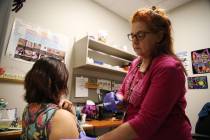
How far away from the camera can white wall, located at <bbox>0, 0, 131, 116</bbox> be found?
1785 mm

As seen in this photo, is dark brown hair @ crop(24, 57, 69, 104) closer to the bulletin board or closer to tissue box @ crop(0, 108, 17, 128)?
tissue box @ crop(0, 108, 17, 128)

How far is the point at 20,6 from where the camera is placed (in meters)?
1.81

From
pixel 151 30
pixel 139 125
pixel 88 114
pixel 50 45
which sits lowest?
pixel 88 114

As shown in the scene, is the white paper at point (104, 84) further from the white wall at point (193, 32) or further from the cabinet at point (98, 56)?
the white wall at point (193, 32)

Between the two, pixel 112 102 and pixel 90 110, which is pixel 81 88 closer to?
pixel 90 110

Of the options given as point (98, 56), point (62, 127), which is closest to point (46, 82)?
point (62, 127)

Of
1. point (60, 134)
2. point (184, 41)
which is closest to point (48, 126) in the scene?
point (60, 134)

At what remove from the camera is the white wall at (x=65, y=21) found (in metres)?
1.79

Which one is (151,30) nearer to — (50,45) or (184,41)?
(50,45)

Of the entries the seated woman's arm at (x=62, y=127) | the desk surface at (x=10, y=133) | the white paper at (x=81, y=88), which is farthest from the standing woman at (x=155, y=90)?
the white paper at (x=81, y=88)

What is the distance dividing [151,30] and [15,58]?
1528 millimetres

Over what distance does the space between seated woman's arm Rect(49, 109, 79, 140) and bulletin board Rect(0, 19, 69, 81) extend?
3.70ft

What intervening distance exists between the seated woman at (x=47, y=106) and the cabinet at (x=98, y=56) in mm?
1104

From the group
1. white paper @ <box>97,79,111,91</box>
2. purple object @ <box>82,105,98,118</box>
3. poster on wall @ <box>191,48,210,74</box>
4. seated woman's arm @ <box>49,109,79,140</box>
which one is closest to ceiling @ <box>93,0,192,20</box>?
poster on wall @ <box>191,48,210,74</box>
